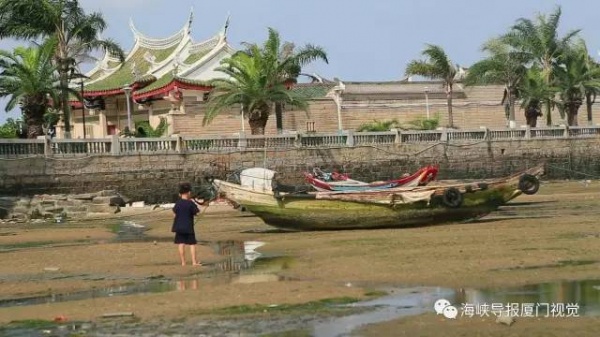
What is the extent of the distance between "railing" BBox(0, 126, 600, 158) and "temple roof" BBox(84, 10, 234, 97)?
9.70 metres

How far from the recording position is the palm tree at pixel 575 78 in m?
49.7

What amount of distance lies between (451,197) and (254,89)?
1972 cm

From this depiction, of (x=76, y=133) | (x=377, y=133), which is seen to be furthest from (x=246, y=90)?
(x=76, y=133)

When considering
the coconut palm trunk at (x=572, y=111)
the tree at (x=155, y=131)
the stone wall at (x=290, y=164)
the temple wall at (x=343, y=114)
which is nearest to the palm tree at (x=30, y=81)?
the stone wall at (x=290, y=164)

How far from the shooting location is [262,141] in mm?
39375

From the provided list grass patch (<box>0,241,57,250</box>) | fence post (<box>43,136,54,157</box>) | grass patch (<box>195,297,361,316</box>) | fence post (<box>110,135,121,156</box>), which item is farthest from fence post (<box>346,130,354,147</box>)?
grass patch (<box>195,297,361,316</box>)

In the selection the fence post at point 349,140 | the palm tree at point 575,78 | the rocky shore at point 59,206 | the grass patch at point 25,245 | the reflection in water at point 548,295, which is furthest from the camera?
the palm tree at point 575,78

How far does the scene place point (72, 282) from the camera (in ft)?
46.0

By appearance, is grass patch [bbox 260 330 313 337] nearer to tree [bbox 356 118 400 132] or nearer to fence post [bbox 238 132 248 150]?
fence post [bbox 238 132 248 150]

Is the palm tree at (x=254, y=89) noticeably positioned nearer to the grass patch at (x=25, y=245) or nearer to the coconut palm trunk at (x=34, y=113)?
the coconut palm trunk at (x=34, y=113)

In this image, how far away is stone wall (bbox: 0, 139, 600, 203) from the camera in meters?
33.8

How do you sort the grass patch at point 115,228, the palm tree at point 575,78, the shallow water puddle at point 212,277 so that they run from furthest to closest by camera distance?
1. the palm tree at point 575,78
2. the grass patch at point 115,228
3. the shallow water puddle at point 212,277

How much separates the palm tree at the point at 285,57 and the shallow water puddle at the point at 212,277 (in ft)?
77.9

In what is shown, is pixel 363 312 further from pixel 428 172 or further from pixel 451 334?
pixel 428 172
